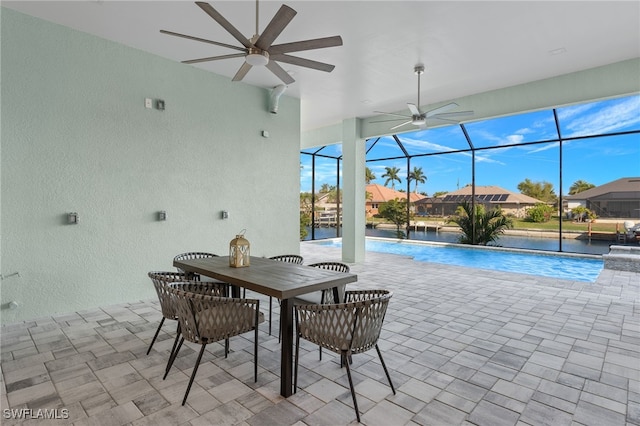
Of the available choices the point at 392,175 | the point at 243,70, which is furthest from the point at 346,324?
the point at 392,175

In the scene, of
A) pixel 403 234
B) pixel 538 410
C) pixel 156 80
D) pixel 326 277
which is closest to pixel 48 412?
pixel 326 277

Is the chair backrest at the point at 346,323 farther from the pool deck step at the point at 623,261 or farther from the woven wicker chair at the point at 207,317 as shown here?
the pool deck step at the point at 623,261

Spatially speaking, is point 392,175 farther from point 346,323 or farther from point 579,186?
point 346,323

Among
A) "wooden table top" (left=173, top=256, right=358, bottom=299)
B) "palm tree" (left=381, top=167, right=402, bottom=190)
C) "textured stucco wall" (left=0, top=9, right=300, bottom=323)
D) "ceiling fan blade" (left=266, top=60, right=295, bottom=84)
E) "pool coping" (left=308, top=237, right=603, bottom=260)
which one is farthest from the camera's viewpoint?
"palm tree" (left=381, top=167, right=402, bottom=190)

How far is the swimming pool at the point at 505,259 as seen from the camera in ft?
21.6

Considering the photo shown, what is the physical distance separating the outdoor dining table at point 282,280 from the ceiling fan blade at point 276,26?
67.0 inches

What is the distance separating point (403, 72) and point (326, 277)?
145 inches

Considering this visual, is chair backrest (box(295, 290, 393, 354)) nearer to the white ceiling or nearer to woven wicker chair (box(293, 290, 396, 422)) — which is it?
woven wicker chair (box(293, 290, 396, 422))

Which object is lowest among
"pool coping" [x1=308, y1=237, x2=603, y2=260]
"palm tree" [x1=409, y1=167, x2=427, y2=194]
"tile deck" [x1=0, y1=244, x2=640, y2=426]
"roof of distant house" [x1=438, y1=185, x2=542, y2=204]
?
"tile deck" [x1=0, y1=244, x2=640, y2=426]

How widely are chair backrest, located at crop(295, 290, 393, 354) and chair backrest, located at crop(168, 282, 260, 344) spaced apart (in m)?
0.45

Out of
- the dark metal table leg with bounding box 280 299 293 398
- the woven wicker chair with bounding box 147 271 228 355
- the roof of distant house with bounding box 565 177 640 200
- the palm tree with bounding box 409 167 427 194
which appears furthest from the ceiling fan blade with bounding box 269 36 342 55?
the palm tree with bounding box 409 167 427 194

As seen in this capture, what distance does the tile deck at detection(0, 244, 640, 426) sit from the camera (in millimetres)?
1958

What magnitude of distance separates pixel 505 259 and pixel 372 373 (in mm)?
7032

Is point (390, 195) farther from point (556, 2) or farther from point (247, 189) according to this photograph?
point (556, 2)
